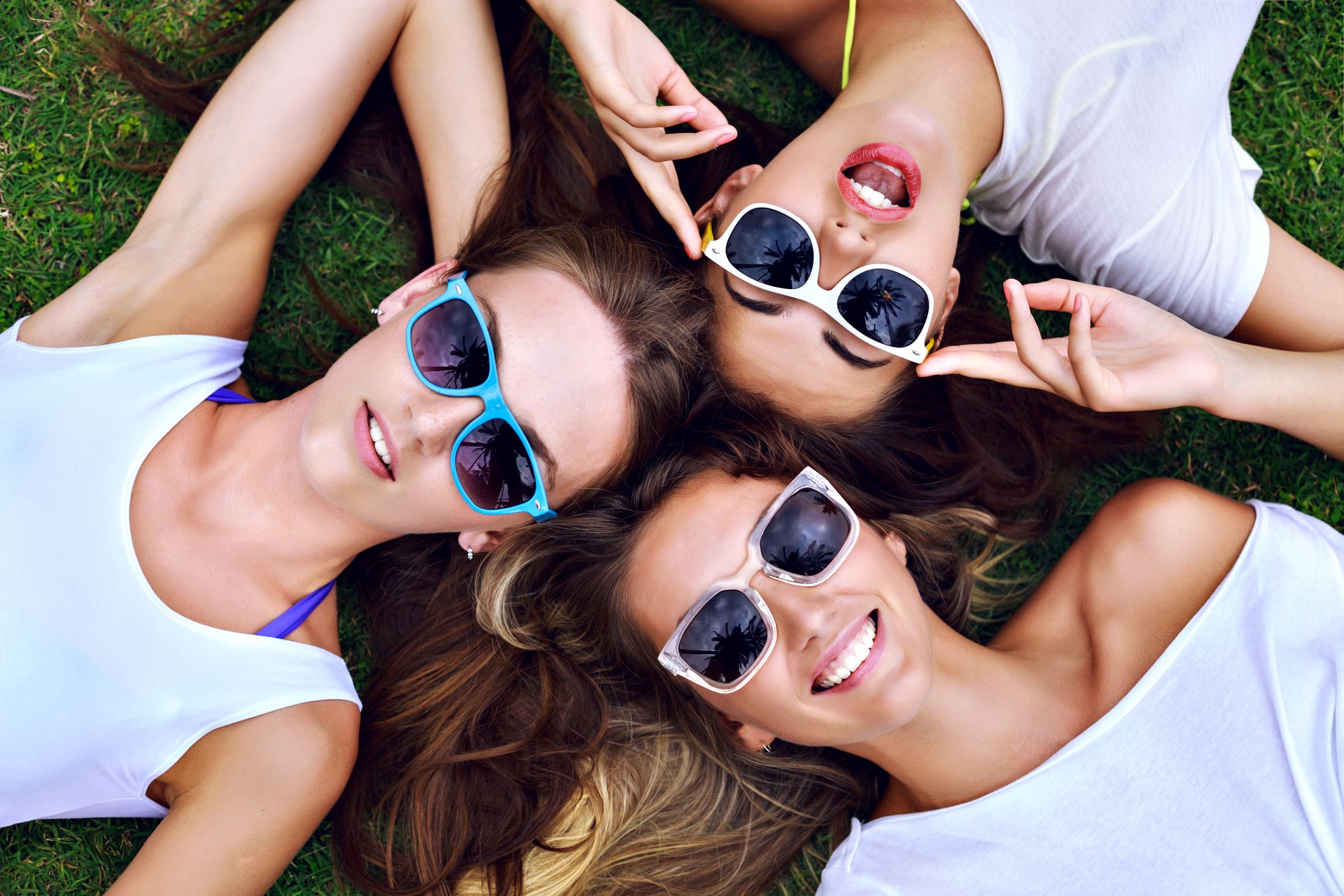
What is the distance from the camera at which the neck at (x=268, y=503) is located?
10.8 ft

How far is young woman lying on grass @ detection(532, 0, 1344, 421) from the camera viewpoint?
2801 mm

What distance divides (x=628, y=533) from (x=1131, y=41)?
8.25 ft

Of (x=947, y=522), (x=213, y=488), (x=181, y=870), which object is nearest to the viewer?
(x=181, y=870)

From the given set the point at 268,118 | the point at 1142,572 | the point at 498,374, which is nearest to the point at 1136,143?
the point at 1142,572

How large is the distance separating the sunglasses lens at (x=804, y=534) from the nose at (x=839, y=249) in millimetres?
690

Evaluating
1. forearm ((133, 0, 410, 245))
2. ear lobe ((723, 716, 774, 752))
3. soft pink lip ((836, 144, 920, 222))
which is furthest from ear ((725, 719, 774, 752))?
forearm ((133, 0, 410, 245))

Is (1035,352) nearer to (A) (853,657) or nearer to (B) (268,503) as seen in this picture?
(A) (853,657)

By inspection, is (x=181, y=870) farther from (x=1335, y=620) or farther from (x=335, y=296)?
(x=1335, y=620)

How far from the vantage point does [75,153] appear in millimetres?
3828

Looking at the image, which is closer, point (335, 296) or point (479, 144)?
point (479, 144)

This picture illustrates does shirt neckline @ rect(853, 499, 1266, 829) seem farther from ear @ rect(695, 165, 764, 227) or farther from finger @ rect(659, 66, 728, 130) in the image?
A: finger @ rect(659, 66, 728, 130)

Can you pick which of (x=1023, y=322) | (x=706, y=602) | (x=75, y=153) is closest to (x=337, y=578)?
(x=706, y=602)

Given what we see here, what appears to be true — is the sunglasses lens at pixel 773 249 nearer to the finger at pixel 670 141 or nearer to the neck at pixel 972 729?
the finger at pixel 670 141

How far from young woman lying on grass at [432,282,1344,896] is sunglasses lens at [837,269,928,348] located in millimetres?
312
